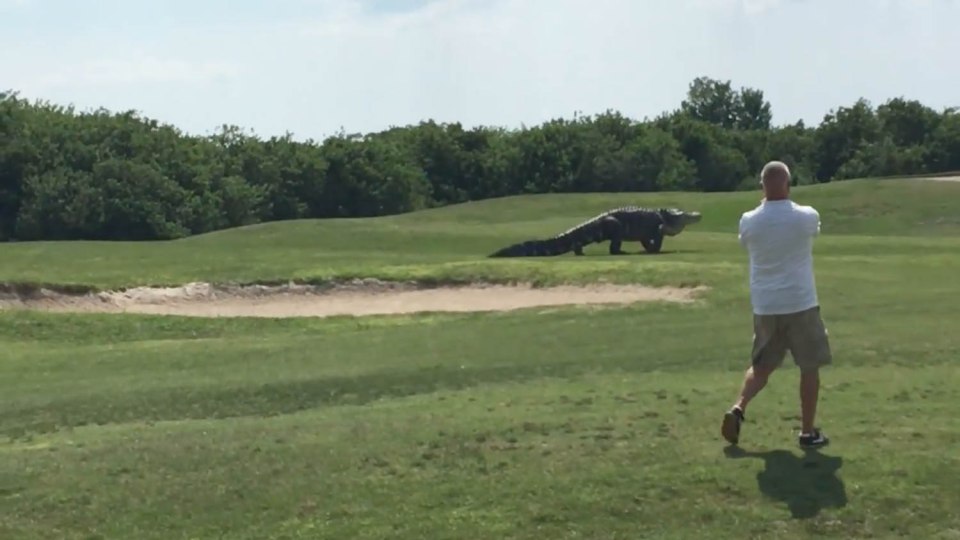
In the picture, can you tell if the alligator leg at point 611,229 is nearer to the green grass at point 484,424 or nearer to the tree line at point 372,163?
the green grass at point 484,424

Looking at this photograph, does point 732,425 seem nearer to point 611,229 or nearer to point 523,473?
point 523,473

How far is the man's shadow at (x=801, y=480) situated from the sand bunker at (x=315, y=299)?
14.0 m

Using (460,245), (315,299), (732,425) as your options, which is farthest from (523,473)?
(460,245)

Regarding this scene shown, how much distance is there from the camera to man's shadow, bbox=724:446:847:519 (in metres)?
8.02

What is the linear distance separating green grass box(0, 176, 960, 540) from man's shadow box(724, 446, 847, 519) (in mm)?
19

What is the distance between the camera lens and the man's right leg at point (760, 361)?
922 centimetres

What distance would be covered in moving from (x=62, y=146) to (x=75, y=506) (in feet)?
193

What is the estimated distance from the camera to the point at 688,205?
48.3 metres

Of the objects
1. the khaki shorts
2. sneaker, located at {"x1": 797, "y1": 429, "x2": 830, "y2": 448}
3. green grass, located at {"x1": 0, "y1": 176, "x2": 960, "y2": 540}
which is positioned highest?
the khaki shorts

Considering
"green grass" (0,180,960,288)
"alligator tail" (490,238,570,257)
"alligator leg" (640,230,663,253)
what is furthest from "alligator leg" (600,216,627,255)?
"green grass" (0,180,960,288)

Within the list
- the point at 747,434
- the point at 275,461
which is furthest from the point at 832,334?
the point at 275,461

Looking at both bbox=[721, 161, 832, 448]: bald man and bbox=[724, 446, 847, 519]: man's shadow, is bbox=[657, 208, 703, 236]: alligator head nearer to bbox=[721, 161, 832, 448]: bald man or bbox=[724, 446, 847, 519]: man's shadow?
bbox=[721, 161, 832, 448]: bald man

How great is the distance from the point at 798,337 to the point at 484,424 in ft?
9.15

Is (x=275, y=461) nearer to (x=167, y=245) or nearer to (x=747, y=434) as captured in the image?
(x=747, y=434)
